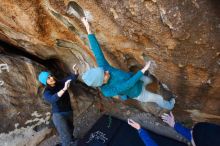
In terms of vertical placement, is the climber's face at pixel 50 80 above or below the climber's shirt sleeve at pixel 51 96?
above

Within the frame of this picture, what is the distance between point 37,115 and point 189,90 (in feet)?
8.04

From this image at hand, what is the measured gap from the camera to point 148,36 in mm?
3650

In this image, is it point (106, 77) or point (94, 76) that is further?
point (106, 77)

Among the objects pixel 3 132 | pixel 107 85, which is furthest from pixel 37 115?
pixel 107 85

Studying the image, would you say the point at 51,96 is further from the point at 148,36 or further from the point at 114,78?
the point at 148,36

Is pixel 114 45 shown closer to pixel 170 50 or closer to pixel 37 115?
pixel 170 50

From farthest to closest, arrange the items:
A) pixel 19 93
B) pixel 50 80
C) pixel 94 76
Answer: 1. pixel 19 93
2. pixel 50 80
3. pixel 94 76

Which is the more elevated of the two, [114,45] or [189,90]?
[114,45]

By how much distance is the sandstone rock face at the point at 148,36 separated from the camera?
11.0 ft

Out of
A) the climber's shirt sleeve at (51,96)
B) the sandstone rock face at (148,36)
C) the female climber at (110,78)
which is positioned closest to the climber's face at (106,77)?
the female climber at (110,78)

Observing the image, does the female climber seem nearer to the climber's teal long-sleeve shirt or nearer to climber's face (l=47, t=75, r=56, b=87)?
the climber's teal long-sleeve shirt

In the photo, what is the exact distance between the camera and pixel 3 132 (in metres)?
5.15

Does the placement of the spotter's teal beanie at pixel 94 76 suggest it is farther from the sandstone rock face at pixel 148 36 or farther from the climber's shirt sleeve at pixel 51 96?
the climber's shirt sleeve at pixel 51 96

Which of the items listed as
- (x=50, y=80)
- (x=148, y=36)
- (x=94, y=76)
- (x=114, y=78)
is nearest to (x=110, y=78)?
(x=114, y=78)
